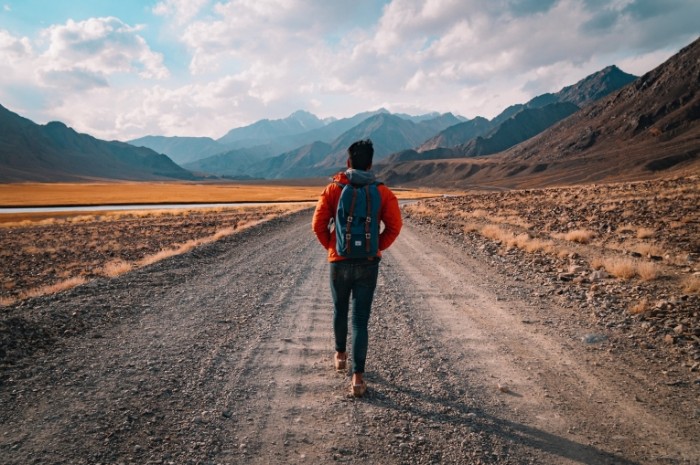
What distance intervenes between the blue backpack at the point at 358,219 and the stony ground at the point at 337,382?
1.71 metres

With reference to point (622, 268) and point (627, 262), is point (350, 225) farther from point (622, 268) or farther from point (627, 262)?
point (627, 262)

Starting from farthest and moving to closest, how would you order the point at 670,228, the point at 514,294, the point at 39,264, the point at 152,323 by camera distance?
the point at 39,264 → the point at 670,228 → the point at 514,294 → the point at 152,323

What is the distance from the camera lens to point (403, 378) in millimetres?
4965

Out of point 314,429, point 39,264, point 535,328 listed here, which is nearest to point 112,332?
point 314,429

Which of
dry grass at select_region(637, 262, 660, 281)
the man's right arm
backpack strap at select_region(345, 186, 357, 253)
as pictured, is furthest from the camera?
dry grass at select_region(637, 262, 660, 281)

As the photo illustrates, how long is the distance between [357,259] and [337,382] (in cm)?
159

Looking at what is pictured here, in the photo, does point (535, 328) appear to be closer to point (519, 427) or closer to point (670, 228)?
point (519, 427)

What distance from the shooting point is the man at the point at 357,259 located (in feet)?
14.9

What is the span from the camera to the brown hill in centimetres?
12738

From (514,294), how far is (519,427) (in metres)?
5.19

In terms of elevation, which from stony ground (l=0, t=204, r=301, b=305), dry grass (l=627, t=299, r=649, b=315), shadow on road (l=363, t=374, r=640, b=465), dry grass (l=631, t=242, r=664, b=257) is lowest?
stony ground (l=0, t=204, r=301, b=305)

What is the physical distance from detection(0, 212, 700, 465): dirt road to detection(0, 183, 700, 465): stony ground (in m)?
0.02

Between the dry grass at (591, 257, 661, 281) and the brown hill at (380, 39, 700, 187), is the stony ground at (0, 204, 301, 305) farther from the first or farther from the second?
the brown hill at (380, 39, 700, 187)

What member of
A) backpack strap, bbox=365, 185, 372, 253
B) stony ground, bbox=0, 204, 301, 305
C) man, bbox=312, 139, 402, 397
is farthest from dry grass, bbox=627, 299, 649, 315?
stony ground, bbox=0, 204, 301, 305
